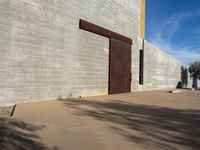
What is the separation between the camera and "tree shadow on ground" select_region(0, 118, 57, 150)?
6.06 meters

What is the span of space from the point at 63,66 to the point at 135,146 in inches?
330

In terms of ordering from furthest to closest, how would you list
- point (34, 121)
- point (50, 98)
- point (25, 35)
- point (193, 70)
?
point (193, 70)
point (50, 98)
point (25, 35)
point (34, 121)

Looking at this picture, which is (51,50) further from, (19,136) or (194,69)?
(194,69)

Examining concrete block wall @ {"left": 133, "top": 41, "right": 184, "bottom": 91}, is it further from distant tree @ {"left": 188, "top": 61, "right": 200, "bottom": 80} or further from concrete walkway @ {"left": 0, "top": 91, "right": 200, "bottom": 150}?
concrete walkway @ {"left": 0, "top": 91, "right": 200, "bottom": 150}

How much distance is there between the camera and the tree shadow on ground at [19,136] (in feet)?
19.9

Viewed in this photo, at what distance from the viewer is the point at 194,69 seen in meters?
40.2

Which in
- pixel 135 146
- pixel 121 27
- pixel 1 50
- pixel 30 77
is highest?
pixel 121 27

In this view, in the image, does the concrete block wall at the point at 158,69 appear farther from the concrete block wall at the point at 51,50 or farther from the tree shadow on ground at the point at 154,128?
the tree shadow on ground at the point at 154,128

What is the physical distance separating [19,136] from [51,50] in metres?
6.93

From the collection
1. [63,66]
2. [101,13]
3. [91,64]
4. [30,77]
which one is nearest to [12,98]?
[30,77]

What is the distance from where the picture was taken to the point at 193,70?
40.3m

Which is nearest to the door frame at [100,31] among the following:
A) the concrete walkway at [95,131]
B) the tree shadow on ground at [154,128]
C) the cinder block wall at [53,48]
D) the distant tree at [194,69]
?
the cinder block wall at [53,48]

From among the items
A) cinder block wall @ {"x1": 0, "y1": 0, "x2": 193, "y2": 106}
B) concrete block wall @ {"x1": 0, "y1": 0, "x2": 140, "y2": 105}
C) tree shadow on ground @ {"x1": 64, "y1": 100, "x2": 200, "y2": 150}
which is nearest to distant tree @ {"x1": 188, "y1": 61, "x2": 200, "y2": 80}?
cinder block wall @ {"x1": 0, "y1": 0, "x2": 193, "y2": 106}

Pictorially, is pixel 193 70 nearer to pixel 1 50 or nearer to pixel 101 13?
pixel 101 13
